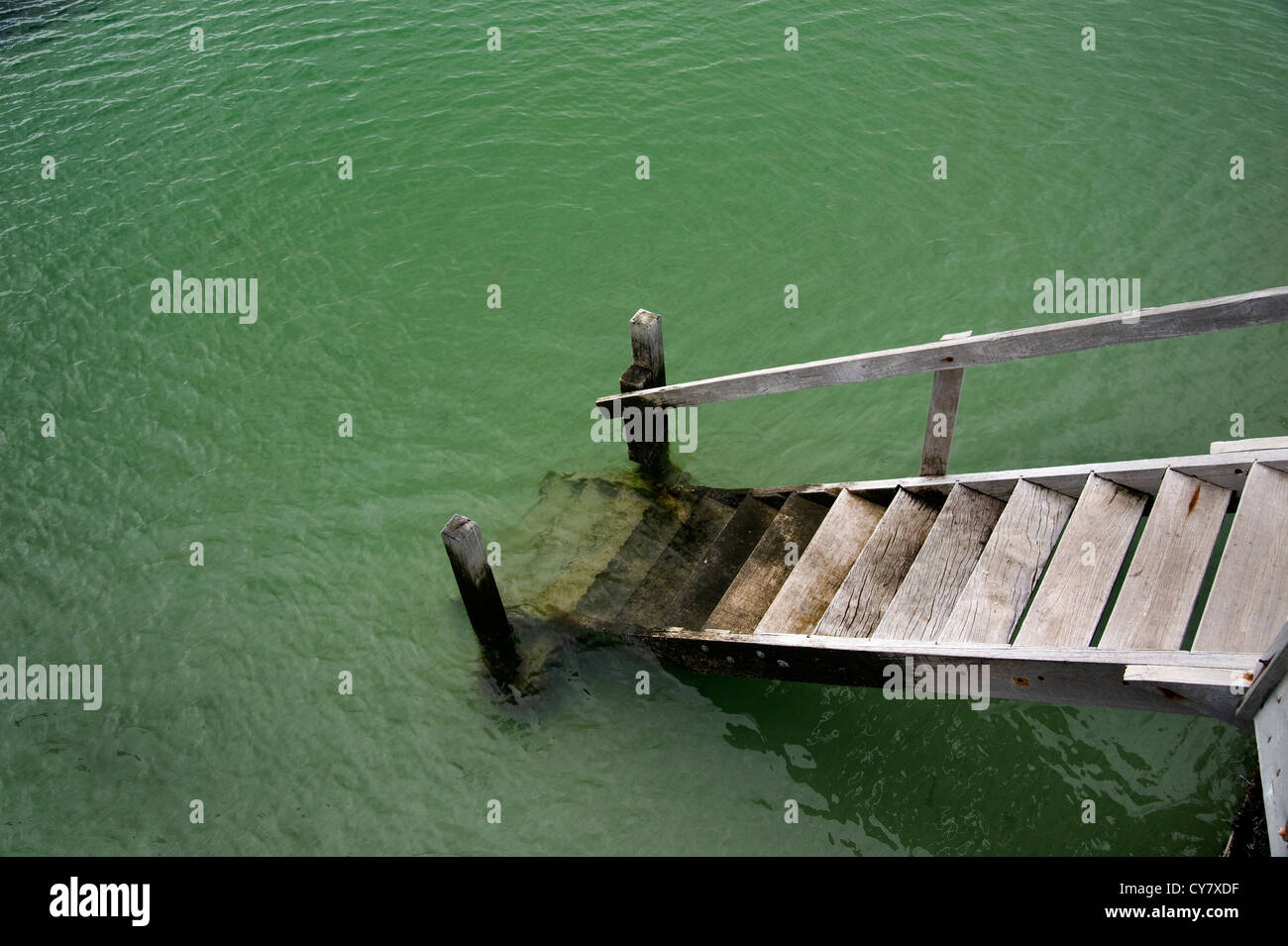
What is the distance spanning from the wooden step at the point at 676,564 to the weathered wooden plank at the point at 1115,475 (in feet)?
4.20

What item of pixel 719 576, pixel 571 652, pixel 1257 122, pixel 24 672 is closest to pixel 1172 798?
pixel 719 576

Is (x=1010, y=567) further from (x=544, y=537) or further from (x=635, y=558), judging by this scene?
(x=544, y=537)

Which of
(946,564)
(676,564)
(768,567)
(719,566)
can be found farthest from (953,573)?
(676,564)

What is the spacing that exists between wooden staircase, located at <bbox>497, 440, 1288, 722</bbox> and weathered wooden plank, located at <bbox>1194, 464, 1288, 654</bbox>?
1 cm

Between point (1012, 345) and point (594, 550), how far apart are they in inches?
157

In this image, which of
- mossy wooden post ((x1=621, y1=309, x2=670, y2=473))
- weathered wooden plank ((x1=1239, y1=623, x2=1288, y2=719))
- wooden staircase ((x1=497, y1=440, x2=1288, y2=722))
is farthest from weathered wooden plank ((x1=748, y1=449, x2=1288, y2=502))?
weathered wooden plank ((x1=1239, y1=623, x2=1288, y2=719))

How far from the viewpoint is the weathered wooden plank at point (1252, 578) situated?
188 inches

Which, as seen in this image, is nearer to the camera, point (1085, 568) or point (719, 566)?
point (1085, 568)

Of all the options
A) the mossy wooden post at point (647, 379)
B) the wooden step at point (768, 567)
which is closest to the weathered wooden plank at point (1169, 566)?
the wooden step at point (768, 567)

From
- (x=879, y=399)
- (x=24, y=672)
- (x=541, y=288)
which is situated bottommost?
(x=24, y=672)

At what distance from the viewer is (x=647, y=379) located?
8195mm

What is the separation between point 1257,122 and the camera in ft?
40.2

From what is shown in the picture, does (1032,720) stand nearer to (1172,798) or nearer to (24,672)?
(1172,798)

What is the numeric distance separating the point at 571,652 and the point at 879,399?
4210 mm
